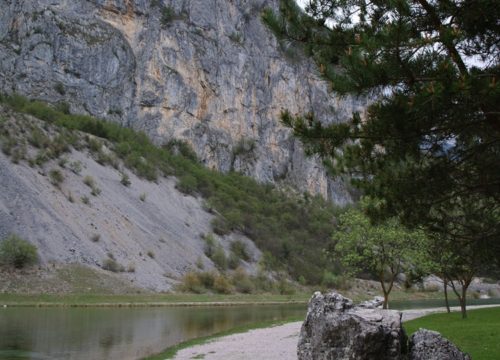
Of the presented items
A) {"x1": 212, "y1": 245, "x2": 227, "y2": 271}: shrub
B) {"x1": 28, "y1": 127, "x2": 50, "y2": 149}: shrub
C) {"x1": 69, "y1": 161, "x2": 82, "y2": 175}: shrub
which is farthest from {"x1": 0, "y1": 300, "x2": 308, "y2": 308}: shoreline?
{"x1": 28, "y1": 127, "x2": 50, "y2": 149}: shrub

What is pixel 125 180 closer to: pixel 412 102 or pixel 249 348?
pixel 249 348

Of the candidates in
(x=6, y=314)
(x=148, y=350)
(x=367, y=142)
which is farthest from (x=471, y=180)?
(x=6, y=314)

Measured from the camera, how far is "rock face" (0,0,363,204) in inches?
3762

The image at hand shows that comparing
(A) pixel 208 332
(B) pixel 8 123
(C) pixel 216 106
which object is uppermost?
(C) pixel 216 106

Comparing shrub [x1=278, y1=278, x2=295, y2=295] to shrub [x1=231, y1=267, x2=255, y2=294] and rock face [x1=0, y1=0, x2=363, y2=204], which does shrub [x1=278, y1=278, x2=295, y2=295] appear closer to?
shrub [x1=231, y1=267, x2=255, y2=294]

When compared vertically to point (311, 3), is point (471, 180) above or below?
below

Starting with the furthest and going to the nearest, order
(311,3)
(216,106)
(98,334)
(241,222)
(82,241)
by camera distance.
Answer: (216,106), (241,222), (82,241), (98,334), (311,3)

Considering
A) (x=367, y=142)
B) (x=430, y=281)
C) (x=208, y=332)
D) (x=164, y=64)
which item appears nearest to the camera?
(x=367, y=142)

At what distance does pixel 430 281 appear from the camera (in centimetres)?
9719

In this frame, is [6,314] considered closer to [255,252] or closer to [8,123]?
[8,123]

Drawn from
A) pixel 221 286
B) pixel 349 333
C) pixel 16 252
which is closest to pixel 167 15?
pixel 221 286

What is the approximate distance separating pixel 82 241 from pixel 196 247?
59.8 feet

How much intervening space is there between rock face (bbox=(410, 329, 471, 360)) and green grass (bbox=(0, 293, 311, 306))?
3376cm

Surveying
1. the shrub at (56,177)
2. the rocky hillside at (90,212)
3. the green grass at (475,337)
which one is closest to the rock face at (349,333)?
the green grass at (475,337)
